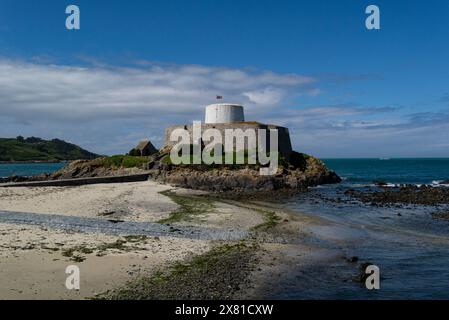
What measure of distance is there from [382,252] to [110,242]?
11.5m

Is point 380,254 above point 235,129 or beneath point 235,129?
beneath

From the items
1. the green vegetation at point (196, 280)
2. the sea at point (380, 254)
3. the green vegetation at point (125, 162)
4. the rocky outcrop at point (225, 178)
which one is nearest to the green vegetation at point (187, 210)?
the sea at point (380, 254)

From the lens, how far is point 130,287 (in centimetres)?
1190

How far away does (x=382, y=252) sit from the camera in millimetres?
18469

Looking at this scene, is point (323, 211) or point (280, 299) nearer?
point (280, 299)

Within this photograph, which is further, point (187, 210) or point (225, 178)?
point (225, 178)

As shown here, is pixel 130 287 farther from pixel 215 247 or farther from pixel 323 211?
pixel 323 211

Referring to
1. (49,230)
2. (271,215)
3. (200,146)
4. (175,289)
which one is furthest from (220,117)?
(175,289)

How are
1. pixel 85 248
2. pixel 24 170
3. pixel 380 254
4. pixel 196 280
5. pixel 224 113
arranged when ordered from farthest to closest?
pixel 24 170
pixel 224 113
pixel 380 254
pixel 85 248
pixel 196 280

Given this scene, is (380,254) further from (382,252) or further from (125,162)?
(125,162)

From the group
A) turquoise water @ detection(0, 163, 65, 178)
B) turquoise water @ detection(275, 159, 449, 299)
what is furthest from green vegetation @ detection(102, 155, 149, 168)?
turquoise water @ detection(0, 163, 65, 178)

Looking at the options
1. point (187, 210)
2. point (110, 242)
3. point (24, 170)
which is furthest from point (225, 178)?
point (24, 170)

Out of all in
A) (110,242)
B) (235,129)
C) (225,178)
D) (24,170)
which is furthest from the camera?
(24,170)
